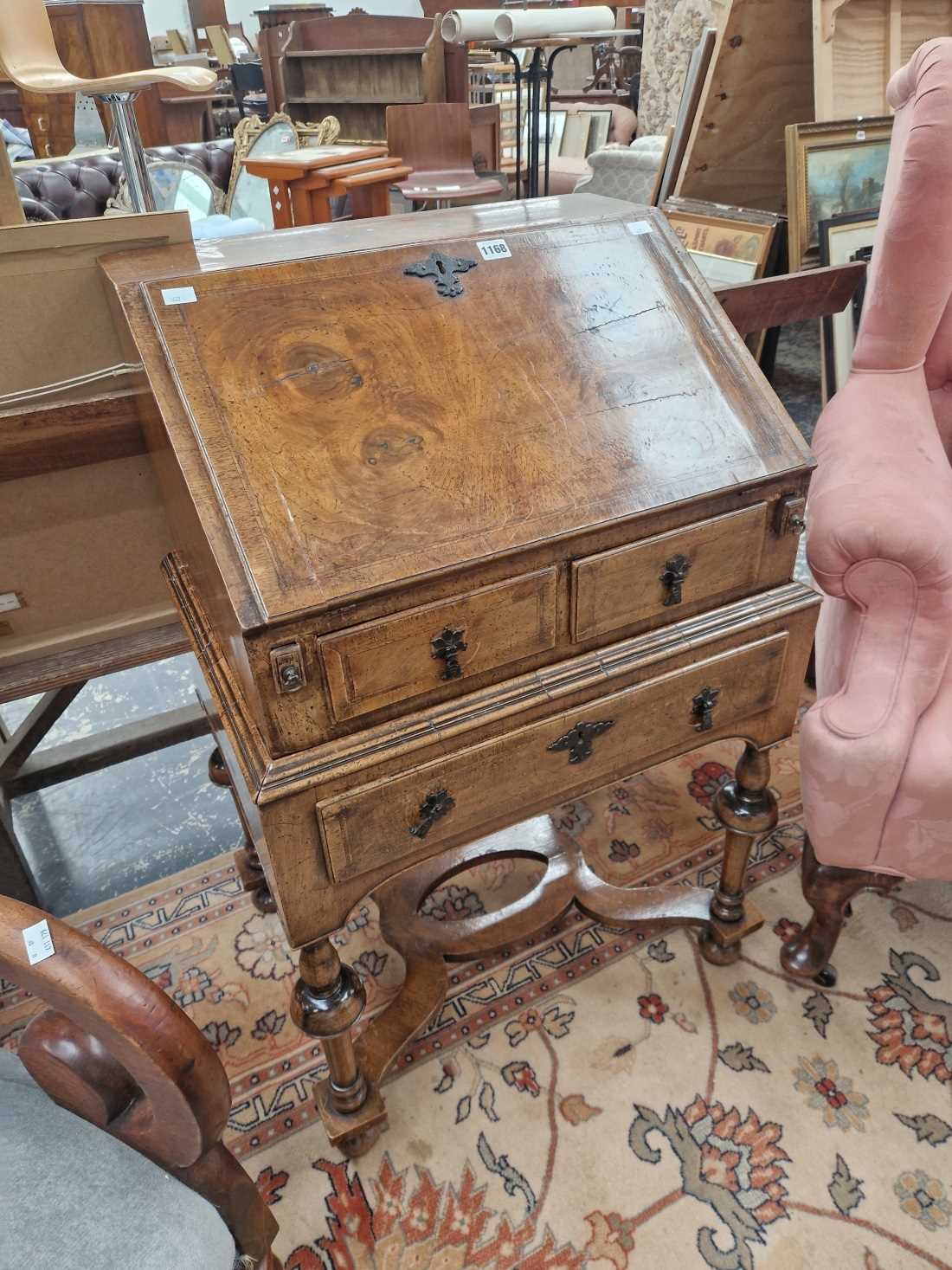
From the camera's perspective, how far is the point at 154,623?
1477 mm

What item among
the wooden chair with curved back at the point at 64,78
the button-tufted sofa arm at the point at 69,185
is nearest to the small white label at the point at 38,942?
the wooden chair with curved back at the point at 64,78

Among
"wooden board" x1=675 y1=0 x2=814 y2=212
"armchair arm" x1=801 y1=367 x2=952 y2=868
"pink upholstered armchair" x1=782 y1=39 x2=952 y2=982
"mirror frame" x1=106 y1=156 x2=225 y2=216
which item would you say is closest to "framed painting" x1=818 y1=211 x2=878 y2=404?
"wooden board" x1=675 y1=0 x2=814 y2=212

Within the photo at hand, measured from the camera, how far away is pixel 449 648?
98 cm

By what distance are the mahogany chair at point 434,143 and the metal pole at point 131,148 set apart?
239 centimetres

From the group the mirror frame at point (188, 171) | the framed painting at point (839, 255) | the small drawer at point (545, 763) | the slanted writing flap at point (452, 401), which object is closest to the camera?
the slanted writing flap at point (452, 401)

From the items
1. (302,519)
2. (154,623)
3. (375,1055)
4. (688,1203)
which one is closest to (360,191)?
(154,623)

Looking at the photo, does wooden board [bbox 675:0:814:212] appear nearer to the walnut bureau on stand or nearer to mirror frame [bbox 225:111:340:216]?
mirror frame [bbox 225:111:340:216]

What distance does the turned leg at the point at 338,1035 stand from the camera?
1120 mm

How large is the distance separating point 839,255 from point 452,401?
2.03 metres

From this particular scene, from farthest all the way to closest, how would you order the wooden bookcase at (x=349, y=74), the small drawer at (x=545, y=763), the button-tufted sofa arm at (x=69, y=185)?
1. the wooden bookcase at (x=349, y=74)
2. the button-tufted sofa arm at (x=69, y=185)
3. the small drawer at (x=545, y=763)

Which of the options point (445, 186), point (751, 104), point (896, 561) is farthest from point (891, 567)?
point (445, 186)

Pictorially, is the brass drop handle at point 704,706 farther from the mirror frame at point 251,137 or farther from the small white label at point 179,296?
the mirror frame at point 251,137

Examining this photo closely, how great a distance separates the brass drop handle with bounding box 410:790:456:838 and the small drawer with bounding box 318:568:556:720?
140 millimetres

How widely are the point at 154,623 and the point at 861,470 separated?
1.20m
